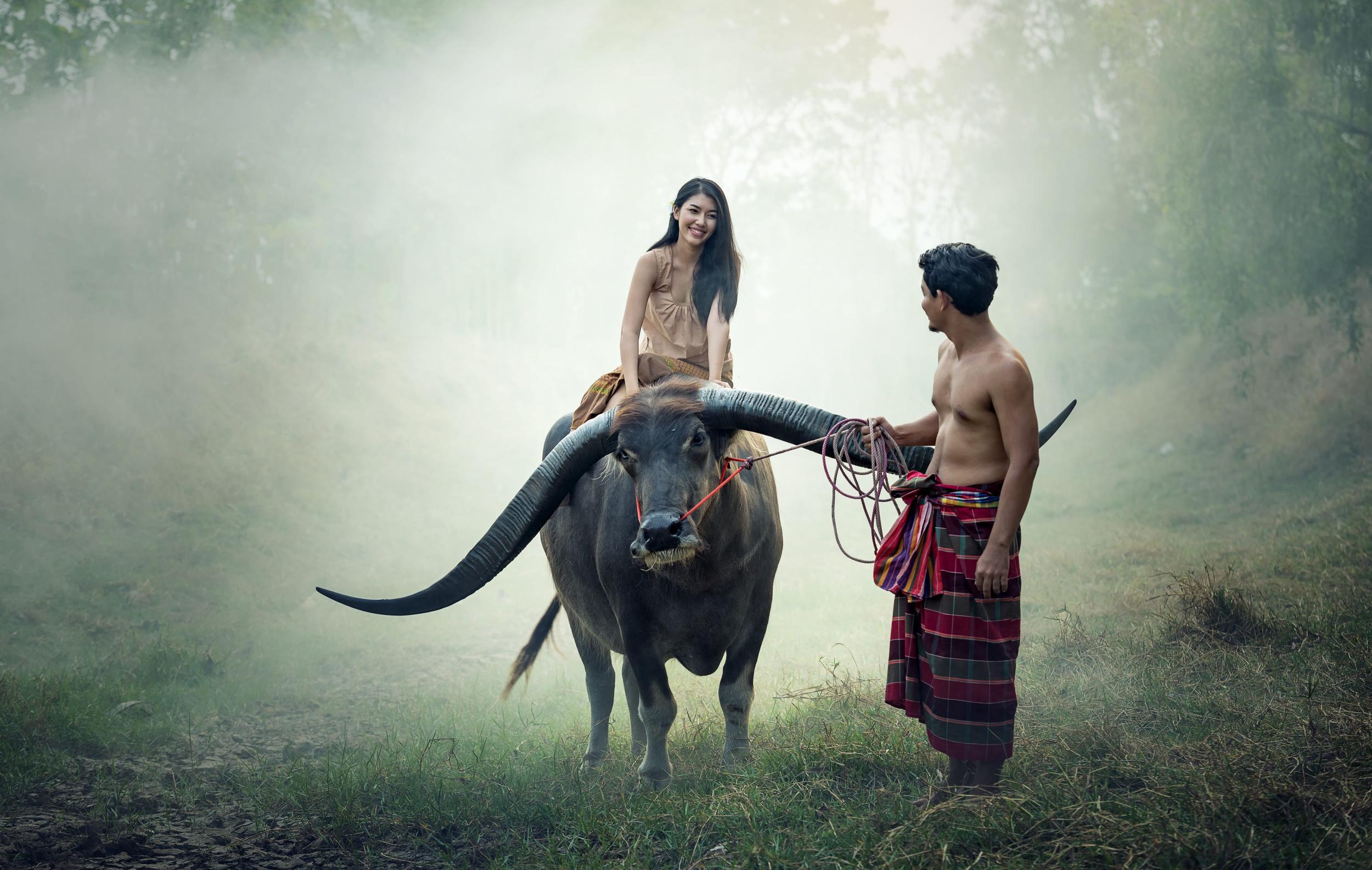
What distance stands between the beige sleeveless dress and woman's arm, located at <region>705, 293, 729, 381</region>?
0.12ft

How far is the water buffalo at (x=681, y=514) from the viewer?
11.1ft

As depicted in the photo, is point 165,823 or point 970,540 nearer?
point 970,540

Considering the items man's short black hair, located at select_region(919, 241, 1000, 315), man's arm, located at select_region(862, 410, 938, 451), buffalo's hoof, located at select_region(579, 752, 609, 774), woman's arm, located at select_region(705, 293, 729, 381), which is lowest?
buffalo's hoof, located at select_region(579, 752, 609, 774)

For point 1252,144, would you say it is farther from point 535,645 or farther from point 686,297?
point 535,645

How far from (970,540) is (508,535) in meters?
1.92

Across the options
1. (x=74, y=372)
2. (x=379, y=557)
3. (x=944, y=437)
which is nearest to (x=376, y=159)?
(x=74, y=372)

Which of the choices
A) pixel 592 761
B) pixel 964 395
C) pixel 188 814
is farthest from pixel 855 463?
pixel 188 814

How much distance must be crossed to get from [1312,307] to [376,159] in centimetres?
1143

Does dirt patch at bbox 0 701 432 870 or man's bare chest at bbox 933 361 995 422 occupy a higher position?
man's bare chest at bbox 933 361 995 422

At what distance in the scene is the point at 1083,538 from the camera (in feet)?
30.3

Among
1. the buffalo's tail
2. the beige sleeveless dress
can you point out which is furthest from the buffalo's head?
the buffalo's tail

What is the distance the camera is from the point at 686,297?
4250 mm

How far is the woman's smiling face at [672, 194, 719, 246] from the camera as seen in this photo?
4.11 metres

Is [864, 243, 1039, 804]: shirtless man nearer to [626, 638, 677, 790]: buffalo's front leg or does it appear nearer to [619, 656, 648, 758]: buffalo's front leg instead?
[626, 638, 677, 790]: buffalo's front leg
